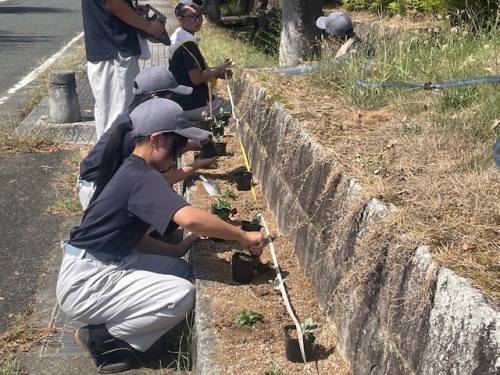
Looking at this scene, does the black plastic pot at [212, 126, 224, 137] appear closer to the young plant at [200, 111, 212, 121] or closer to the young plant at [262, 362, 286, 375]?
the young plant at [200, 111, 212, 121]

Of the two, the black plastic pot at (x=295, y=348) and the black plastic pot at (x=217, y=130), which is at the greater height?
the black plastic pot at (x=295, y=348)

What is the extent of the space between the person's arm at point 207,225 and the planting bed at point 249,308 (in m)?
0.35

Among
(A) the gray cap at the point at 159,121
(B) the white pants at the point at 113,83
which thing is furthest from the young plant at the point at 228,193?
(A) the gray cap at the point at 159,121

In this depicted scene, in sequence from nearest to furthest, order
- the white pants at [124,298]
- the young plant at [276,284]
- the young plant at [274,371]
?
the young plant at [274,371]
the white pants at [124,298]
the young plant at [276,284]

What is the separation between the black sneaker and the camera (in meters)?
4.16

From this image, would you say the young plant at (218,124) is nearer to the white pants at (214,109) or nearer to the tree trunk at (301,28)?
the white pants at (214,109)

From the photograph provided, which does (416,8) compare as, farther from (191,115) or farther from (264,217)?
(264,217)

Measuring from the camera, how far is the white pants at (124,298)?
13.4ft

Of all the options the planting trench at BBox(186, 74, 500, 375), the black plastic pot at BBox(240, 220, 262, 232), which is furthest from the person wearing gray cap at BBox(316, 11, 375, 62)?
the black plastic pot at BBox(240, 220, 262, 232)

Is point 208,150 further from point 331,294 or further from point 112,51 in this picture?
point 331,294

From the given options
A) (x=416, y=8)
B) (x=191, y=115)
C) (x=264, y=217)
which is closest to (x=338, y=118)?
(x=264, y=217)

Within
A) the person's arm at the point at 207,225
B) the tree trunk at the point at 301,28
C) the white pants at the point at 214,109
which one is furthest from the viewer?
the tree trunk at the point at 301,28

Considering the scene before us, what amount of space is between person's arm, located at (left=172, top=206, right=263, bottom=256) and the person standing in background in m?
2.48

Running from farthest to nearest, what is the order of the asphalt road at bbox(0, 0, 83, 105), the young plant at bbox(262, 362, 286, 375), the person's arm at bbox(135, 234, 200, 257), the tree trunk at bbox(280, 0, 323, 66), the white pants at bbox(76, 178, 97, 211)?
the asphalt road at bbox(0, 0, 83, 105)
the tree trunk at bbox(280, 0, 323, 66)
the white pants at bbox(76, 178, 97, 211)
the person's arm at bbox(135, 234, 200, 257)
the young plant at bbox(262, 362, 286, 375)
